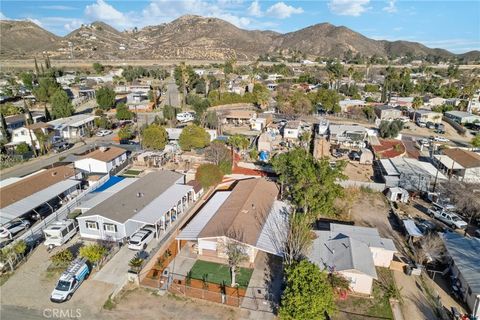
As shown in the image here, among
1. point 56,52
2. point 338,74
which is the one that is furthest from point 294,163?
point 56,52

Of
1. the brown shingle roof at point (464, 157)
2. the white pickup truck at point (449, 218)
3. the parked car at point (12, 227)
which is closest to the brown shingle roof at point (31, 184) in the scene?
the parked car at point (12, 227)

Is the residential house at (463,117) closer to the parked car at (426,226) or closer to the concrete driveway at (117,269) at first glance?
the parked car at (426,226)

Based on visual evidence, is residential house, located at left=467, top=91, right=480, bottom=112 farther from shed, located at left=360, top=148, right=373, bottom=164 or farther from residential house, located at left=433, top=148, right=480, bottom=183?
shed, located at left=360, top=148, right=373, bottom=164

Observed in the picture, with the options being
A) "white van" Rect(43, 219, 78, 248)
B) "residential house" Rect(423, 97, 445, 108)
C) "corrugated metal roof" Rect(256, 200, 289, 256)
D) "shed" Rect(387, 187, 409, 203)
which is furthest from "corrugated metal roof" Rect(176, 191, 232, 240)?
"residential house" Rect(423, 97, 445, 108)

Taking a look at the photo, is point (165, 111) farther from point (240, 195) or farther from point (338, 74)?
point (338, 74)

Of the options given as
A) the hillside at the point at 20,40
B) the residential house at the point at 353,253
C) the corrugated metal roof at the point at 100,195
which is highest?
the hillside at the point at 20,40
